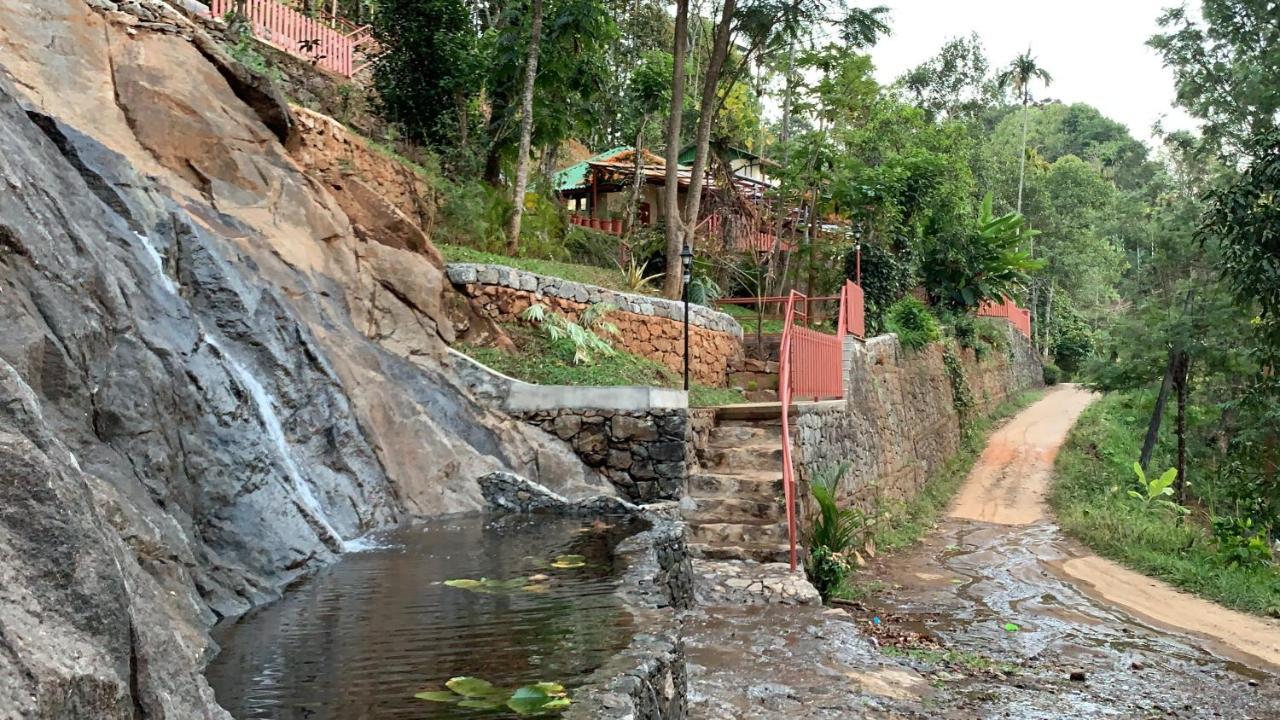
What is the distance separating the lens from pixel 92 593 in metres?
2.12

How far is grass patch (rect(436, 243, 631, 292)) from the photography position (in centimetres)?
1274

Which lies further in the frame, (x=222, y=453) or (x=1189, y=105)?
(x=1189, y=105)

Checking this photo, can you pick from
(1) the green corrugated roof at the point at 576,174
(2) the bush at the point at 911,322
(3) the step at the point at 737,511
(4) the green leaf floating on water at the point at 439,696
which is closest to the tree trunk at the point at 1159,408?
(2) the bush at the point at 911,322

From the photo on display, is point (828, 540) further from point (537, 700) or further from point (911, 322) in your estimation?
point (911, 322)

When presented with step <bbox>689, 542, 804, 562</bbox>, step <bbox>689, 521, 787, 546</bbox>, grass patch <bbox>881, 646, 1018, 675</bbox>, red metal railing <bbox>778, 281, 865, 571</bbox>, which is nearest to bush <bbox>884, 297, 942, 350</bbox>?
red metal railing <bbox>778, 281, 865, 571</bbox>

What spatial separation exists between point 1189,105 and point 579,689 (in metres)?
24.2

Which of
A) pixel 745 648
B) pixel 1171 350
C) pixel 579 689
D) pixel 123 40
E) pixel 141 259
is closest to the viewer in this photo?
Answer: pixel 579 689

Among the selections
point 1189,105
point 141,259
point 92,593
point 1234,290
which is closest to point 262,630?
point 92,593

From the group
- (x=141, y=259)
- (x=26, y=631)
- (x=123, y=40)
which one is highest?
(x=123, y=40)

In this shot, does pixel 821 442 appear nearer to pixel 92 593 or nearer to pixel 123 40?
pixel 123 40

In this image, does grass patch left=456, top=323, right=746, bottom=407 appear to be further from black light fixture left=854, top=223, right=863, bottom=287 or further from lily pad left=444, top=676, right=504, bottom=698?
lily pad left=444, top=676, right=504, bottom=698

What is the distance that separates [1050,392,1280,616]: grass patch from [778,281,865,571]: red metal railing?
505 centimetres

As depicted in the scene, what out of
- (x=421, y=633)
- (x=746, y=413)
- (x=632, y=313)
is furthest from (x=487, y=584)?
(x=632, y=313)

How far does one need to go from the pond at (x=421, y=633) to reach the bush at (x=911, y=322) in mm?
13563
